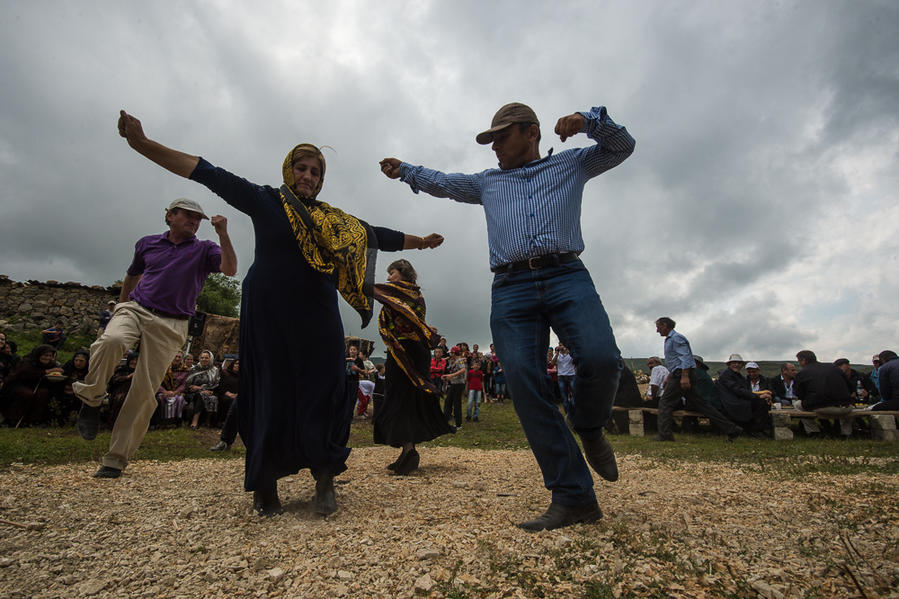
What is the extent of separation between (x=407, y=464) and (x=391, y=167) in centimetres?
262

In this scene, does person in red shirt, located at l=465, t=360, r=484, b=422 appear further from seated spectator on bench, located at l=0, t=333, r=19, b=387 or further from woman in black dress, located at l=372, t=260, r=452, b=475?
seated spectator on bench, located at l=0, t=333, r=19, b=387

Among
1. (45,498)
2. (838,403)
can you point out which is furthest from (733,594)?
(838,403)

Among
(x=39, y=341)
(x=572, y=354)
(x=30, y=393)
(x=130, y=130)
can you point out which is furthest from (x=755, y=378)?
(x=39, y=341)

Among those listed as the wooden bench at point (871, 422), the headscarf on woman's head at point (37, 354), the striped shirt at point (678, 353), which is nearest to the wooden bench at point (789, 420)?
the wooden bench at point (871, 422)

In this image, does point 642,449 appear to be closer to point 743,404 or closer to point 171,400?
point 743,404

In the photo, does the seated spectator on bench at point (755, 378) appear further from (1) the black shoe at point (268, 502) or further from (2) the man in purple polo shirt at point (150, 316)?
(2) the man in purple polo shirt at point (150, 316)

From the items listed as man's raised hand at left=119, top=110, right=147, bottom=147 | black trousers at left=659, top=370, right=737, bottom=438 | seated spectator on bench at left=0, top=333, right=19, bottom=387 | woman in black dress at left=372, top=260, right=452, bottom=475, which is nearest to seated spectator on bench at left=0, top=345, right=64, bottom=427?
seated spectator on bench at left=0, top=333, right=19, bottom=387

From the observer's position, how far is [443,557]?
2.03 meters

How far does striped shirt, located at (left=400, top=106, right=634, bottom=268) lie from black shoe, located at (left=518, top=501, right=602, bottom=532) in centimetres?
132

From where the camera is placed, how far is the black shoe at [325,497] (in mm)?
2785

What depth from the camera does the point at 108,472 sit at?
3881 mm

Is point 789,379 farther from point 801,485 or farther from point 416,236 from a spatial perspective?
point 416,236

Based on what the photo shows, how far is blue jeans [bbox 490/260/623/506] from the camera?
8.13ft

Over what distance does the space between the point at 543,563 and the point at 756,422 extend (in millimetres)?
8806
